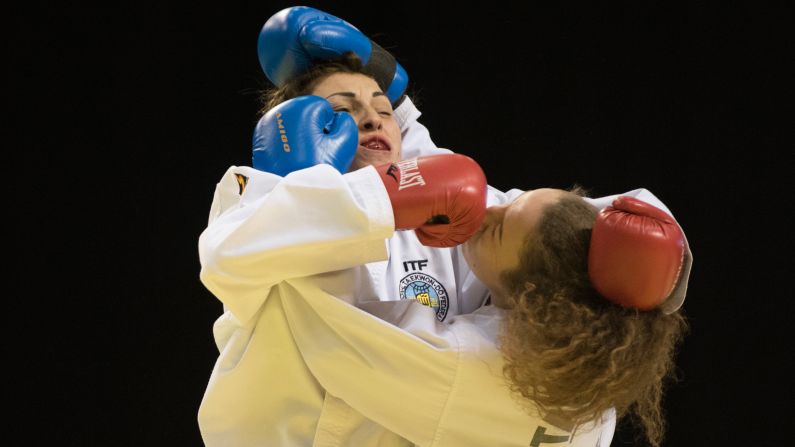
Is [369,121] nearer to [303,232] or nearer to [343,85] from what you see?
[343,85]

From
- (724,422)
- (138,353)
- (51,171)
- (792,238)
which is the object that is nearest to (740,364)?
(724,422)

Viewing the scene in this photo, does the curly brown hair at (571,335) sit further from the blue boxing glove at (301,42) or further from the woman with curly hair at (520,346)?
the blue boxing glove at (301,42)

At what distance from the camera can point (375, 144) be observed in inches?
85.7

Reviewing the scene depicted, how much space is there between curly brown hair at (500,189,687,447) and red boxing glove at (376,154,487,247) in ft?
0.44

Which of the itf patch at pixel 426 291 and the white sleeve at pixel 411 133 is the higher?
the white sleeve at pixel 411 133

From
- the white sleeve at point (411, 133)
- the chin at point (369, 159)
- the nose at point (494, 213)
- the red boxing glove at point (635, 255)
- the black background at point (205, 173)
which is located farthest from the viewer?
the black background at point (205, 173)

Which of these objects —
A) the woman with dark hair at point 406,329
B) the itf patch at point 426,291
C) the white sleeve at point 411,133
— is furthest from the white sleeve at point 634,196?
the white sleeve at point 411,133

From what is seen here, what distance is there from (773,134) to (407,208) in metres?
1.88

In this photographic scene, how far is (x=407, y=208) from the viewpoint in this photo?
158 centimetres

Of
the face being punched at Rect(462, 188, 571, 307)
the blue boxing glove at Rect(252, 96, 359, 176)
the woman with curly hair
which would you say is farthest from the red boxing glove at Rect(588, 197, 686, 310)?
the blue boxing glove at Rect(252, 96, 359, 176)

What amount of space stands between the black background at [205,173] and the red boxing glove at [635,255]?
1.52 meters

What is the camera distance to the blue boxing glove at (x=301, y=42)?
7.21ft

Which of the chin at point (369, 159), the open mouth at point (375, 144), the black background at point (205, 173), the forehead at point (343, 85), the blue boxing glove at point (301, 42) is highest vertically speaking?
the blue boxing glove at point (301, 42)

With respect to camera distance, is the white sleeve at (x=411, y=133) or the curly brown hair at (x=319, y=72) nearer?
the curly brown hair at (x=319, y=72)
